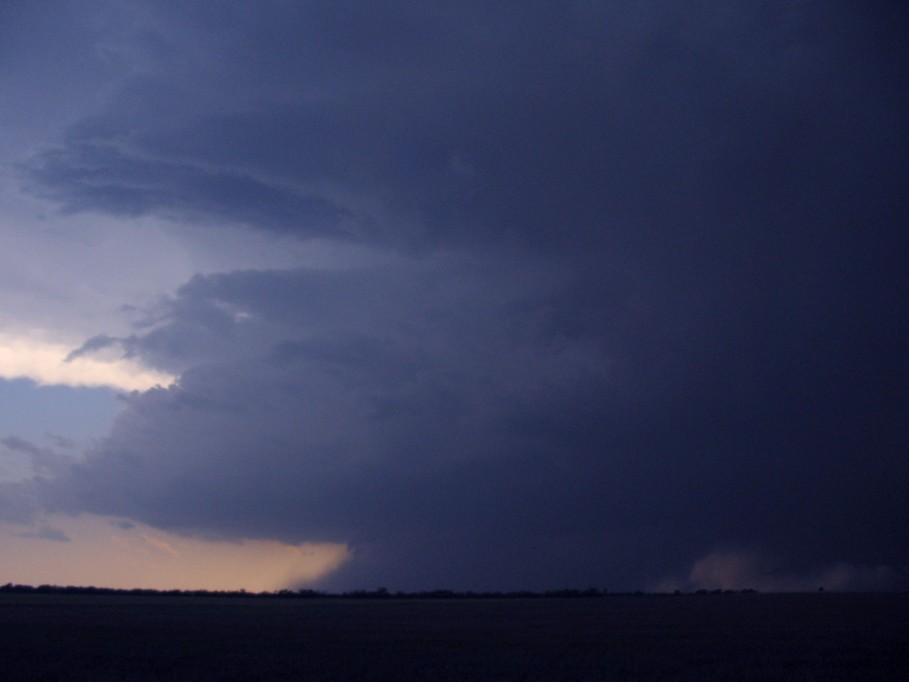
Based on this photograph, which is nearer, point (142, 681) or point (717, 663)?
point (142, 681)

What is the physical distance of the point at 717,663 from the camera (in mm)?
28609

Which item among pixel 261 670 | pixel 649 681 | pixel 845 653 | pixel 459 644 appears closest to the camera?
pixel 649 681

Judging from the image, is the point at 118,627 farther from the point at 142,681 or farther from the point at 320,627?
the point at 142,681

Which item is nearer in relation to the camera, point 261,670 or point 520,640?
point 261,670

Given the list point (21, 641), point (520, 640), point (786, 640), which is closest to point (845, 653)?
point (786, 640)

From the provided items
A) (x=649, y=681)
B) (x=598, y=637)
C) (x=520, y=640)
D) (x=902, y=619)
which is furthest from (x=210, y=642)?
(x=902, y=619)

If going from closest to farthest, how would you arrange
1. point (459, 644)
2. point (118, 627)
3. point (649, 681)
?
point (649, 681) → point (459, 644) → point (118, 627)

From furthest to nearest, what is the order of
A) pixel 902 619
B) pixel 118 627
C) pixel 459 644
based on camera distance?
pixel 902 619, pixel 118 627, pixel 459 644

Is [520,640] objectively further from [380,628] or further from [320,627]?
[320,627]

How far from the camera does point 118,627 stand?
146 ft

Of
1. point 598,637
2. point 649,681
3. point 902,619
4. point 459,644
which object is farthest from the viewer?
point 902,619

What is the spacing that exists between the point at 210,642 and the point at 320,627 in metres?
11.2

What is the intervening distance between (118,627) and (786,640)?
3266 centimetres

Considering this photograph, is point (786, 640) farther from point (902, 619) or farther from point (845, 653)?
point (902, 619)
